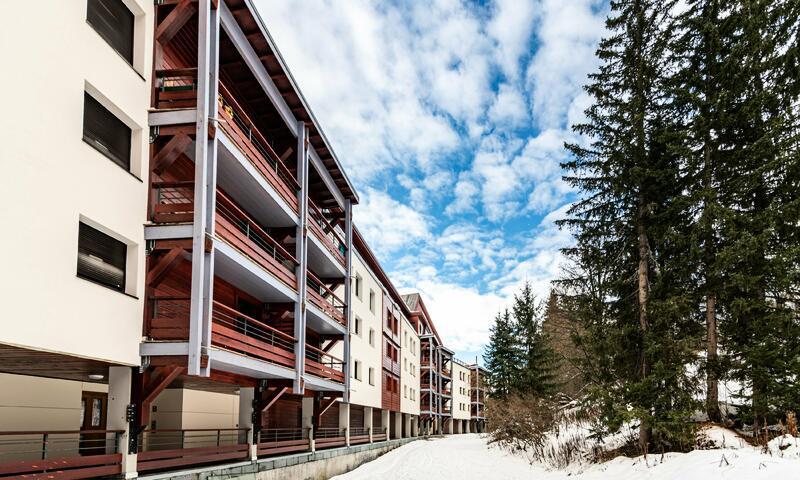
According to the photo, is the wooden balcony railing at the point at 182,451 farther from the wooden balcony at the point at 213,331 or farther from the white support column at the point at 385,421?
the white support column at the point at 385,421

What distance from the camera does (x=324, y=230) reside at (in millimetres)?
26969

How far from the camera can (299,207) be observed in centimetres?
2120

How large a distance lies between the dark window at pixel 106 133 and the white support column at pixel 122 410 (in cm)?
451

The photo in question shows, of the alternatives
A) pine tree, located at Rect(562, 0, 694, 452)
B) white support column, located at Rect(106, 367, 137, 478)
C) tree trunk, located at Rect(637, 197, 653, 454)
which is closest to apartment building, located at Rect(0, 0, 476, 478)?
white support column, located at Rect(106, 367, 137, 478)

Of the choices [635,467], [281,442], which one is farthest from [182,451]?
[635,467]

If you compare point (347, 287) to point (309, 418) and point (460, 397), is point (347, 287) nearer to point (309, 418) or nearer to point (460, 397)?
point (309, 418)

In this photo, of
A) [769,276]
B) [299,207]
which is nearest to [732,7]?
[769,276]

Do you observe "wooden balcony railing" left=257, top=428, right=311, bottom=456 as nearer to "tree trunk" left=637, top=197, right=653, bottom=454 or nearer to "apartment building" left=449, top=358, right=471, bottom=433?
"tree trunk" left=637, top=197, right=653, bottom=454

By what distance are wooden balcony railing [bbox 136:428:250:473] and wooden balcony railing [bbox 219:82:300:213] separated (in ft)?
24.9

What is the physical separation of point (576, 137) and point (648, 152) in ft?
9.55

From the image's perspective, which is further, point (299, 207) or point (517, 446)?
point (517, 446)

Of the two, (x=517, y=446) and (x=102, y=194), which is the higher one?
(x=102, y=194)

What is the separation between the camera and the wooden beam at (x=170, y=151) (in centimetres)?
1330

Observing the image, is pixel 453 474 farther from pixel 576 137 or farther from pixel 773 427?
pixel 576 137
